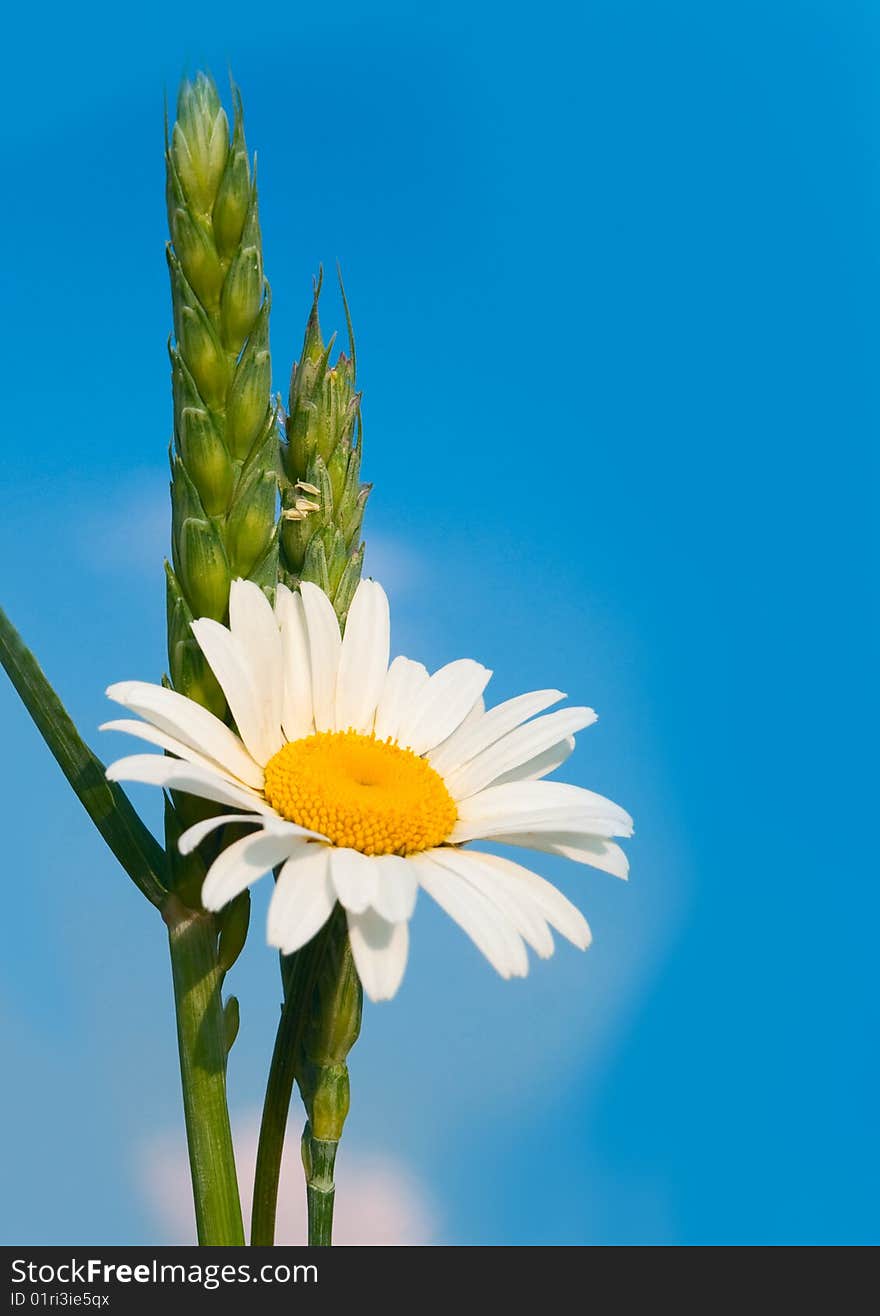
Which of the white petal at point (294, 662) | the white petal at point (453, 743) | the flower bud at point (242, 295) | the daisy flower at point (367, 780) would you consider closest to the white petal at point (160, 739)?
the daisy flower at point (367, 780)

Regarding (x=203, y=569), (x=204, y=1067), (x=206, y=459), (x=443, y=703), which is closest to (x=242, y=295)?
(x=206, y=459)

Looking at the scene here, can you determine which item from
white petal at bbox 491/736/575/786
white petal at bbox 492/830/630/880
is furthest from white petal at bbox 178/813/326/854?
white petal at bbox 491/736/575/786

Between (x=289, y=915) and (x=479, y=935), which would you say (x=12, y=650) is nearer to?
(x=289, y=915)

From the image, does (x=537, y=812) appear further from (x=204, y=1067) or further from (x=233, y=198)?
(x=233, y=198)

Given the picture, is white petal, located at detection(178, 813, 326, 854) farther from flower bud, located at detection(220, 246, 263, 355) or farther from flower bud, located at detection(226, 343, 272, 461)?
flower bud, located at detection(220, 246, 263, 355)

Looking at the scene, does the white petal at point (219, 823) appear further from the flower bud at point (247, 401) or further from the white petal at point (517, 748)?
the flower bud at point (247, 401)
